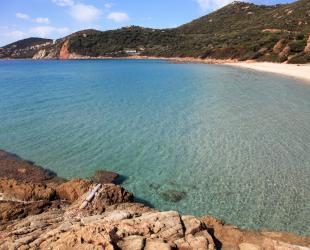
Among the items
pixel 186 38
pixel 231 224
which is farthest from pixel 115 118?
pixel 186 38

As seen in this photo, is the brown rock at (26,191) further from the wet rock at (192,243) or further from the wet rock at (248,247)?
the wet rock at (248,247)

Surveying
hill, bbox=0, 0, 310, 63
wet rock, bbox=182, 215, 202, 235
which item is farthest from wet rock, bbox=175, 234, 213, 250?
hill, bbox=0, 0, 310, 63

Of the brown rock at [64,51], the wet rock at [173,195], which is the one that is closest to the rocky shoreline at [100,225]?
the wet rock at [173,195]

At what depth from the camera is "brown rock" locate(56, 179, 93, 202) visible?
13078 mm

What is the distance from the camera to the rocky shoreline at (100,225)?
8.18 m

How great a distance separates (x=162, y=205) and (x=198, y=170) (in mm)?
3794

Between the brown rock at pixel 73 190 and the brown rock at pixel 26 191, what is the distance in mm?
332

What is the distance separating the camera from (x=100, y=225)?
872 centimetres

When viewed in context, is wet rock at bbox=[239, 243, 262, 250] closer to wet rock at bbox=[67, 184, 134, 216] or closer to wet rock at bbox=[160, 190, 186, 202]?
wet rock at bbox=[160, 190, 186, 202]

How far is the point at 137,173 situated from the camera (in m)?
16.4

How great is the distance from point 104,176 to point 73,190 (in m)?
2.61

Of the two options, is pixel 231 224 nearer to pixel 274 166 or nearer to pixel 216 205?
pixel 216 205

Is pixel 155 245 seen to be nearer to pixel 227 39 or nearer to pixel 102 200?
pixel 102 200

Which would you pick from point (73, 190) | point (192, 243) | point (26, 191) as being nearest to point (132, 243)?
point (192, 243)
